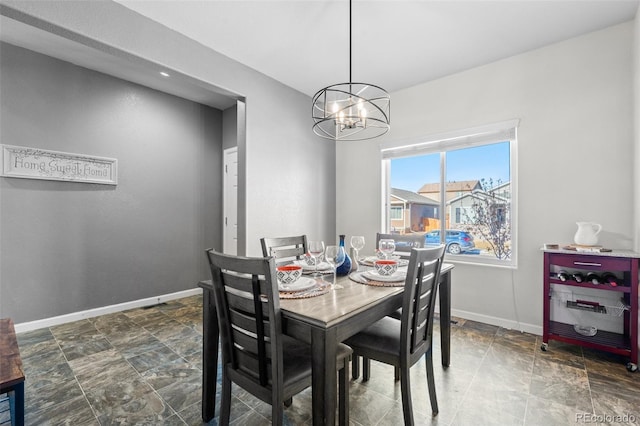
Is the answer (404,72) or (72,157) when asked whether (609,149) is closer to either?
(404,72)

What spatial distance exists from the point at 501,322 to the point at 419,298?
208 centimetres

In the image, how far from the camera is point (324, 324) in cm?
113

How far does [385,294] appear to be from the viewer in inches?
59.4

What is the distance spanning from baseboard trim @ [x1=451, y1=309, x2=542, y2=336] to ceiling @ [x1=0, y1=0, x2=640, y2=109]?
2664 millimetres

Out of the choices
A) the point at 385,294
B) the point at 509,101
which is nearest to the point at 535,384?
the point at 385,294

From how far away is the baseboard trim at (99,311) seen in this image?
115 inches

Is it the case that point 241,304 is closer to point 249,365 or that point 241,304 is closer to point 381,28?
point 249,365

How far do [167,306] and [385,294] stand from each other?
3237 mm

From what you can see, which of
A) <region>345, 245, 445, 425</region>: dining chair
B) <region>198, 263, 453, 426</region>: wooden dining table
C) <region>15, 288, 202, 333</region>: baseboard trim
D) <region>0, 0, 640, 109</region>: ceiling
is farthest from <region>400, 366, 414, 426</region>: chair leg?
<region>15, 288, 202, 333</region>: baseboard trim

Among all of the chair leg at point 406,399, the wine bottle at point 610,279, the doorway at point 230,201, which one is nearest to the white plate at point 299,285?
the chair leg at point 406,399

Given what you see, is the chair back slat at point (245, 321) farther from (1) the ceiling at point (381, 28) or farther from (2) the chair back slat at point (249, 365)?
(1) the ceiling at point (381, 28)

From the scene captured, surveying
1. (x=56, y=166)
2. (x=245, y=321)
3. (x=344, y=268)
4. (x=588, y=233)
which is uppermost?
(x=56, y=166)

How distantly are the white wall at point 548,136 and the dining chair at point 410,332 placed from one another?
174cm

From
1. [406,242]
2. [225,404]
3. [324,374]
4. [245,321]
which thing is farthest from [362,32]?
[225,404]
